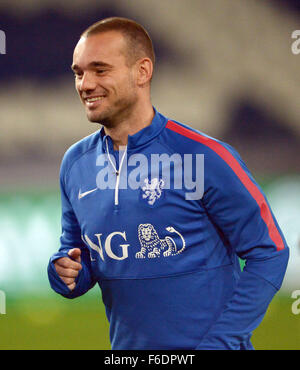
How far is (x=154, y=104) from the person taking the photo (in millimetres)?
2547

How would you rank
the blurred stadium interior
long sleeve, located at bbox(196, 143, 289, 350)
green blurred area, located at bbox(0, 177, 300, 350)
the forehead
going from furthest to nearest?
green blurred area, located at bbox(0, 177, 300, 350) < the blurred stadium interior < the forehead < long sleeve, located at bbox(196, 143, 289, 350)

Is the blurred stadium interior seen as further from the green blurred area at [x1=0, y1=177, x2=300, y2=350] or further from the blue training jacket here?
the blue training jacket

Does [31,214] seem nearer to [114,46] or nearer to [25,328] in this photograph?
[25,328]

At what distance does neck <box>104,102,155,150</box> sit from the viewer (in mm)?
1564

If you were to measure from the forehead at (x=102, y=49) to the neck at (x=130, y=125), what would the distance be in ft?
0.49

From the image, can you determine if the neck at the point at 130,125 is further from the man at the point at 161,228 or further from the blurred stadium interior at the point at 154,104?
the blurred stadium interior at the point at 154,104

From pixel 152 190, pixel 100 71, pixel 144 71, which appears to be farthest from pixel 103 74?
pixel 152 190

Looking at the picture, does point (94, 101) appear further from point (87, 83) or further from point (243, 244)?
point (243, 244)

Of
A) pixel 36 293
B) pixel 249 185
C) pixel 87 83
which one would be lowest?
pixel 36 293

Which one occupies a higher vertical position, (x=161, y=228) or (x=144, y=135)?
(x=144, y=135)

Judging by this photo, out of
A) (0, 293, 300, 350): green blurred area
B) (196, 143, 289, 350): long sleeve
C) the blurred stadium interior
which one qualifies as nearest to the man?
(196, 143, 289, 350): long sleeve

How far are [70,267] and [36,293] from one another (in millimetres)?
1138

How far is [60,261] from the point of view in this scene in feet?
5.11

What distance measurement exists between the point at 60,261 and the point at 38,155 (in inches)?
44.7
